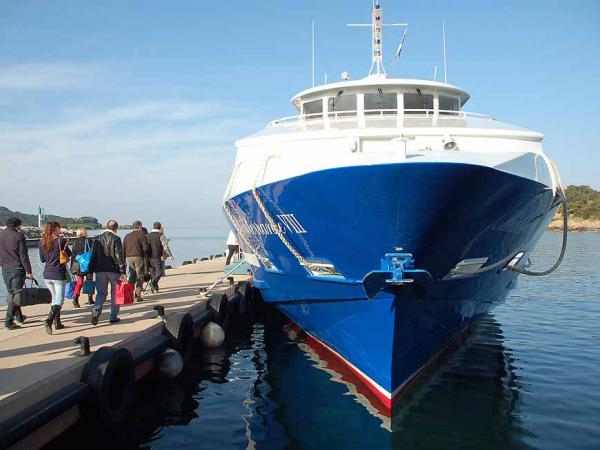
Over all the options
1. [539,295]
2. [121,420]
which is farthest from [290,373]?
[539,295]

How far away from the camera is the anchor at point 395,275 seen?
6738 mm

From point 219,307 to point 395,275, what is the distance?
616 centimetres

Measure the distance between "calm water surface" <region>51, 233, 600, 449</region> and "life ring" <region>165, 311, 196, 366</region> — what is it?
37 cm

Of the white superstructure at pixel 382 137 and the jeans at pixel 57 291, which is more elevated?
the white superstructure at pixel 382 137

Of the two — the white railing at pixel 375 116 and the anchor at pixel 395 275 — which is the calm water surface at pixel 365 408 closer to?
the anchor at pixel 395 275

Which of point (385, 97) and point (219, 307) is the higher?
point (385, 97)

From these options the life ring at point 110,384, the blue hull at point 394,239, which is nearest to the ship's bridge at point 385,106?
the blue hull at point 394,239

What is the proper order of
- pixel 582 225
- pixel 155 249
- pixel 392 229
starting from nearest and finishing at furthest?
pixel 392 229
pixel 155 249
pixel 582 225

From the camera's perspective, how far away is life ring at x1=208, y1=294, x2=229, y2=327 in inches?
467

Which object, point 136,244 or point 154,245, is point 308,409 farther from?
point 154,245

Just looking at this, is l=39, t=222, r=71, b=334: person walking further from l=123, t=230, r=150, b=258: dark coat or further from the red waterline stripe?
the red waterline stripe

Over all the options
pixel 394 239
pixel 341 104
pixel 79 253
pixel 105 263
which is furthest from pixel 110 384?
pixel 341 104

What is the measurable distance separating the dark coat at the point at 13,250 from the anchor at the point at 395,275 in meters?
5.16

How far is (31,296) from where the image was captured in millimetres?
A: 8023
